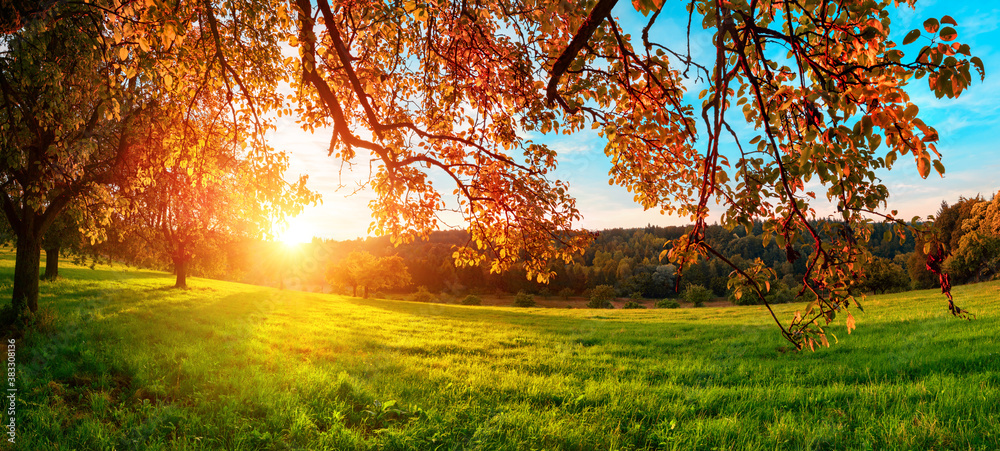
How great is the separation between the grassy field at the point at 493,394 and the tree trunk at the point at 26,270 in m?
0.83

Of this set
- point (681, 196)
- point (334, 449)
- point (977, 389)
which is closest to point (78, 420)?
point (334, 449)

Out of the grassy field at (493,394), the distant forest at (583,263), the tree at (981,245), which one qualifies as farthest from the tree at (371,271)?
the tree at (981,245)

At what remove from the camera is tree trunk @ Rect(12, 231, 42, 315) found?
11219 millimetres

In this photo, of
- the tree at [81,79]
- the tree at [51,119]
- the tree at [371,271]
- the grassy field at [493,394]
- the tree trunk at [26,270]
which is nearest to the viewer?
the grassy field at [493,394]

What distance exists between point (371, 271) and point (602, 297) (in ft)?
157

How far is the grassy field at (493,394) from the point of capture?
196 inches

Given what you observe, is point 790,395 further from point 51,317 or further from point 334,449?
point 51,317

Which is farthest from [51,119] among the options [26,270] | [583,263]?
[583,263]

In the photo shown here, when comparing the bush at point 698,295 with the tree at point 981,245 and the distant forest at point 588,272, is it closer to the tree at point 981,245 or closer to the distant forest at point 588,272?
the distant forest at point 588,272

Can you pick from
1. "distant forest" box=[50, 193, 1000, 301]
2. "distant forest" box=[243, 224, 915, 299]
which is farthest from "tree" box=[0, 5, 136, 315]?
"distant forest" box=[243, 224, 915, 299]

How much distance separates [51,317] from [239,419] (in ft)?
37.0

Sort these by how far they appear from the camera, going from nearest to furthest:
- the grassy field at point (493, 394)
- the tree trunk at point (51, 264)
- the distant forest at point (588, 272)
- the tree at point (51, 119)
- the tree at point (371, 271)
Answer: the grassy field at point (493, 394)
the tree at point (51, 119)
the tree trunk at point (51, 264)
the tree at point (371, 271)
the distant forest at point (588, 272)

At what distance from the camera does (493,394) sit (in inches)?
266

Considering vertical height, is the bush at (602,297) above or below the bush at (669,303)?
below
